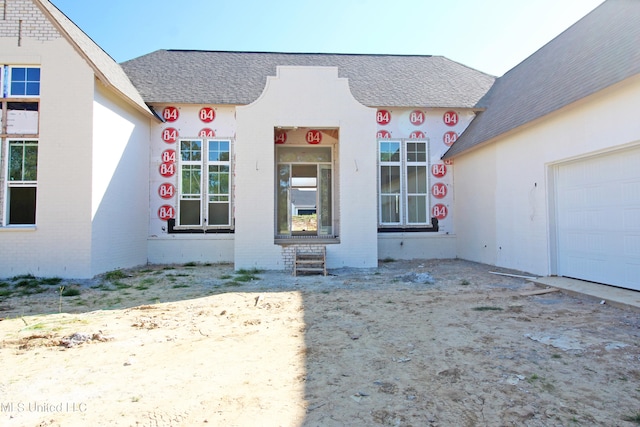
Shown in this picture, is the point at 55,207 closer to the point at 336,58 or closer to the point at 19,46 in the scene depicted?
the point at 19,46

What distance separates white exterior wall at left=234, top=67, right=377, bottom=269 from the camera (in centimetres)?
1088

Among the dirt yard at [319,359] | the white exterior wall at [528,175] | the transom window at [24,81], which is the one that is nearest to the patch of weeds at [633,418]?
the dirt yard at [319,359]

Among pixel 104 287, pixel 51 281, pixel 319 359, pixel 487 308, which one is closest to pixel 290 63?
pixel 104 287

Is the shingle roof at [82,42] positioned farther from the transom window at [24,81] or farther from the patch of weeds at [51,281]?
the patch of weeds at [51,281]

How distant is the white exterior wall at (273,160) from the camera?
1088 centimetres

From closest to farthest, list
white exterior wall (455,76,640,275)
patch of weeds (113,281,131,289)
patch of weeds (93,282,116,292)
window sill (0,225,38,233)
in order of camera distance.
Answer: white exterior wall (455,76,640,275), patch of weeds (93,282,116,292), patch of weeds (113,281,131,289), window sill (0,225,38,233)

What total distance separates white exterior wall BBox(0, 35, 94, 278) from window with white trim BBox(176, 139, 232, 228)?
3837mm

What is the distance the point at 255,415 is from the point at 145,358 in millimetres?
1949

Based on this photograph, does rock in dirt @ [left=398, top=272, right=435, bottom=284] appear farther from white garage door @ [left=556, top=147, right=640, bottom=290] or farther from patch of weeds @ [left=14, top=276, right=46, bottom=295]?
patch of weeds @ [left=14, top=276, right=46, bottom=295]

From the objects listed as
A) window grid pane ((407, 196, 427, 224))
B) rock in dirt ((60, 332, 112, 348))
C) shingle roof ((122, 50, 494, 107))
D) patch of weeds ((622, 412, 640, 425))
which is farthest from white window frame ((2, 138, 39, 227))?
patch of weeds ((622, 412, 640, 425))

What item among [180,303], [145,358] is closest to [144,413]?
[145,358]

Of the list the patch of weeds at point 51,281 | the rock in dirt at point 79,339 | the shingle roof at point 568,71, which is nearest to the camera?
the rock in dirt at point 79,339

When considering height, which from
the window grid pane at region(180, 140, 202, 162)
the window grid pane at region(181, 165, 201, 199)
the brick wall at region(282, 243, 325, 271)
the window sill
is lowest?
the brick wall at region(282, 243, 325, 271)

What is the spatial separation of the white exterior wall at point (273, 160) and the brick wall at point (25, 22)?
17.2 ft
